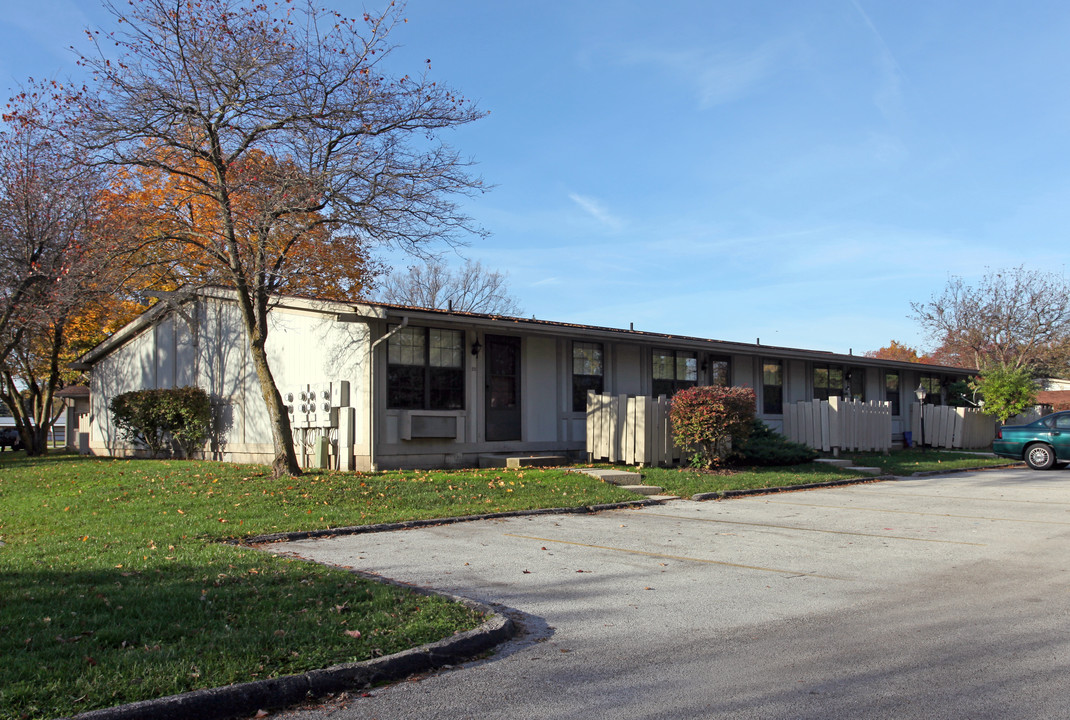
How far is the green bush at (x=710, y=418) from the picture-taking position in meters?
16.9

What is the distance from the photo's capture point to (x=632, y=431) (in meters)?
18.4

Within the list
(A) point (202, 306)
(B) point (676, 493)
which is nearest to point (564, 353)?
(B) point (676, 493)

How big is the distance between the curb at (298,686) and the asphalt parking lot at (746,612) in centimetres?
13

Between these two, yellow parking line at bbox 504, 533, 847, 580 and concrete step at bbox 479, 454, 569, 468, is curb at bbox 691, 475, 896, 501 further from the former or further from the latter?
yellow parking line at bbox 504, 533, 847, 580

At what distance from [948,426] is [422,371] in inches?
765

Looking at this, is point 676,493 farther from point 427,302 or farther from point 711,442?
point 427,302

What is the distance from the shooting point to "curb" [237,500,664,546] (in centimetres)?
951

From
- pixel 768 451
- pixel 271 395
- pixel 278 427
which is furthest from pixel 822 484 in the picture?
pixel 271 395

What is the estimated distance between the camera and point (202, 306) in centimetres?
2200

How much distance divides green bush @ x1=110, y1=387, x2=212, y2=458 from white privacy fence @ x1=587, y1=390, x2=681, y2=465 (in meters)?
9.84

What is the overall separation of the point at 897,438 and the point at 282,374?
2063 centimetres

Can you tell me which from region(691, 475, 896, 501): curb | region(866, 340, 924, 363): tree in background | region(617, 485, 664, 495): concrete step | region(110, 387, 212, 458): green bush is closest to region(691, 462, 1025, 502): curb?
region(691, 475, 896, 501): curb

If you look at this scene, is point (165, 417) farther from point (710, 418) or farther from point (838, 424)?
point (838, 424)

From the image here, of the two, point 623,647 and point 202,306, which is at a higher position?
point 202,306
